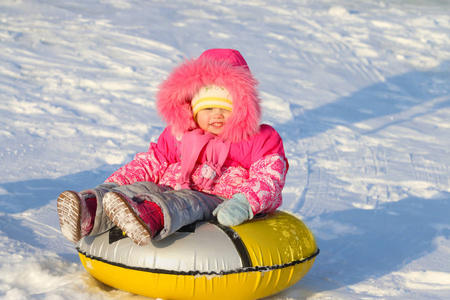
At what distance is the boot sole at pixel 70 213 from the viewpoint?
243 centimetres

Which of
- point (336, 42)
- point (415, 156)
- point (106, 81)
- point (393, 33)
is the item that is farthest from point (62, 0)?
point (415, 156)

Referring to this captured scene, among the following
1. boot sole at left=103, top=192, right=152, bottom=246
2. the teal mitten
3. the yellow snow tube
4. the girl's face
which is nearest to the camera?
boot sole at left=103, top=192, right=152, bottom=246

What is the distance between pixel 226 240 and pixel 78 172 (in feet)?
8.02

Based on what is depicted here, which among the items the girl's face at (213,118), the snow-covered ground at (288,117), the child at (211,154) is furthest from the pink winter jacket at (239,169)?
the snow-covered ground at (288,117)

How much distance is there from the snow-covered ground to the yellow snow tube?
20 cm

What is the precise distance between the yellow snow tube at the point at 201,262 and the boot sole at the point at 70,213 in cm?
19

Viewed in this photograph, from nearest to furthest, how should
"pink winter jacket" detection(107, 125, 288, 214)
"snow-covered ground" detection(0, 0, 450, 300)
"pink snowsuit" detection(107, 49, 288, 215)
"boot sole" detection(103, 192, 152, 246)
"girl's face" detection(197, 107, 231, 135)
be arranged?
"boot sole" detection(103, 192, 152, 246)
"pink winter jacket" detection(107, 125, 288, 214)
"pink snowsuit" detection(107, 49, 288, 215)
"girl's face" detection(197, 107, 231, 135)
"snow-covered ground" detection(0, 0, 450, 300)

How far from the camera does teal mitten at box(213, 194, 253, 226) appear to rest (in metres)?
2.62

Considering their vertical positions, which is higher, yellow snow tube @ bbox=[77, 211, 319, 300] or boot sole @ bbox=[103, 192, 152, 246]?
boot sole @ bbox=[103, 192, 152, 246]

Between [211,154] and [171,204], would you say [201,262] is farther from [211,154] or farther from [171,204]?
[211,154]

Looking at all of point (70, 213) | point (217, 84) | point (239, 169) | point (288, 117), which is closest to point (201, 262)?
point (70, 213)

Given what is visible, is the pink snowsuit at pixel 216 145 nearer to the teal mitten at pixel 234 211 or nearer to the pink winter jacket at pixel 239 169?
the pink winter jacket at pixel 239 169

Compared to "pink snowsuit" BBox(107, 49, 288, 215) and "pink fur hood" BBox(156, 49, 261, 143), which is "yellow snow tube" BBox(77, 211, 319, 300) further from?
"pink fur hood" BBox(156, 49, 261, 143)

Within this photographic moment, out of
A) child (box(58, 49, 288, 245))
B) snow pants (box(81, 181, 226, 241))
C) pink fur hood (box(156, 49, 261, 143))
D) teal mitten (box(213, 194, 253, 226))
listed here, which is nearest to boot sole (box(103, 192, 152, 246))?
snow pants (box(81, 181, 226, 241))
